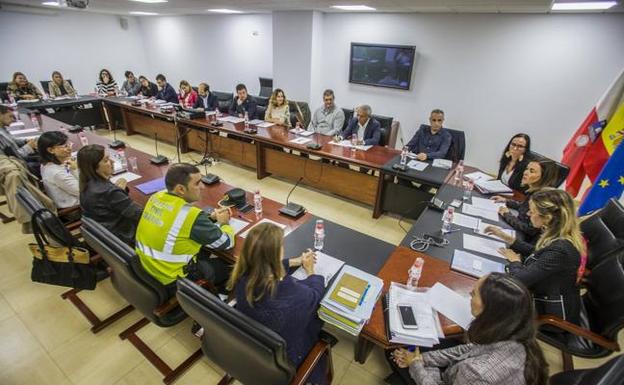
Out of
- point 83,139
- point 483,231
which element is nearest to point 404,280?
point 483,231

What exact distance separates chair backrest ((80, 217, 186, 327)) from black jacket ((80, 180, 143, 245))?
45 cm

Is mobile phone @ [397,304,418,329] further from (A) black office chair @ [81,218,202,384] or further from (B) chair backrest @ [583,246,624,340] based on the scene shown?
(A) black office chair @ [81,218,202,384]

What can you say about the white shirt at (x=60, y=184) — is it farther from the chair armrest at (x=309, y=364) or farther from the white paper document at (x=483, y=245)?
the white paper document at (x=483, y=245)

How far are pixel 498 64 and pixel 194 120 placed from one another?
487 cm

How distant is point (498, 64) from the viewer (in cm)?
454

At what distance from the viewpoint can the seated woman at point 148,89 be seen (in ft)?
22.2

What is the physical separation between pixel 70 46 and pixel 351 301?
10313 millimetres

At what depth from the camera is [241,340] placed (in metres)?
1.09

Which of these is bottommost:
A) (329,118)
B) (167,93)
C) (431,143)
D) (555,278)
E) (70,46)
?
(555,278)

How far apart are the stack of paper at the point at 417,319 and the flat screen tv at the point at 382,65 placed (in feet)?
15.0

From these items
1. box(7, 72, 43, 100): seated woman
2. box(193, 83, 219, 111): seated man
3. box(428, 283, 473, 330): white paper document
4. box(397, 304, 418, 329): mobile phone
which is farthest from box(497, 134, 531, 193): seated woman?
box(7, 72, 43, 100): seated woman

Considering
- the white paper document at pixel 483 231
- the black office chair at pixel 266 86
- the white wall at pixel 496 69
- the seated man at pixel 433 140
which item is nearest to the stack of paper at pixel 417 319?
the white paper document at pixel 483 231

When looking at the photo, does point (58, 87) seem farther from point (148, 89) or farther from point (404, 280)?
point (404, 280)

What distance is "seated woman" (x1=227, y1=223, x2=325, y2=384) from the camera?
1218mm
